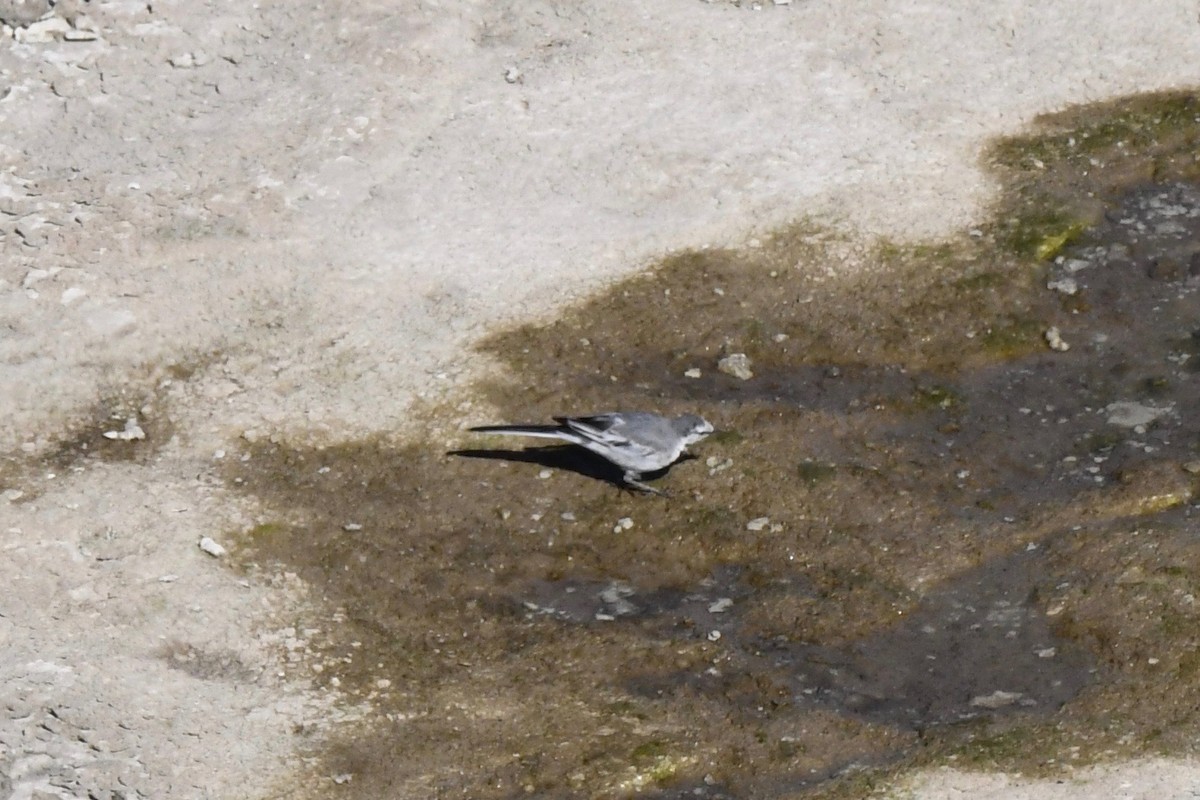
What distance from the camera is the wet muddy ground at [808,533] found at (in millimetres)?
8234

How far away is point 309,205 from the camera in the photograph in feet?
41.2

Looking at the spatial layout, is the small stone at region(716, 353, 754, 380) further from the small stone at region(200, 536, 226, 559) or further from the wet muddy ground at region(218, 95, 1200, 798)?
the small stone at region(200, 536, 226, 559)

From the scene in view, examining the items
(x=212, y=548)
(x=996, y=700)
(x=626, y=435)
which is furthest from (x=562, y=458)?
(x=996, y=700)

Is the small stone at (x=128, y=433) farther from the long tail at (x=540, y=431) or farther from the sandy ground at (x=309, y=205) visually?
the long tail at (x=540, y=431)

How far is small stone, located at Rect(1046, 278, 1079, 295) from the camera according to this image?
11586 millimetres

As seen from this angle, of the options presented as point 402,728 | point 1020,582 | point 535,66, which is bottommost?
point 402,728

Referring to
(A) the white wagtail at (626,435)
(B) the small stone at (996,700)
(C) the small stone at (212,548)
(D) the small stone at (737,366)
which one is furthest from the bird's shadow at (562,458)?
(B) the small stone at (996,700)

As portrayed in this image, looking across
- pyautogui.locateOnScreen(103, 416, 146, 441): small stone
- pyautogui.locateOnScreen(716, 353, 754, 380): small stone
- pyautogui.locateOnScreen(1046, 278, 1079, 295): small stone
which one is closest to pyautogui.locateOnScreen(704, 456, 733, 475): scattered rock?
pyautogui.locateOnScreen(716, 353, 754, 380): small stone

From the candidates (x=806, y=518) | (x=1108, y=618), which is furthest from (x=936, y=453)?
(x=1108, y=618)

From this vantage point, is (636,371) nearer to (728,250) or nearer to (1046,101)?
(728,250)

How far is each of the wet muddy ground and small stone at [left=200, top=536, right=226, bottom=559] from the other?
149 mm

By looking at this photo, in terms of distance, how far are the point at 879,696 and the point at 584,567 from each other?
209 centimetres

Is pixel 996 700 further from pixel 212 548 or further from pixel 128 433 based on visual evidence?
pixel 128 433

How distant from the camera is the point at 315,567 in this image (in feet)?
31.5
